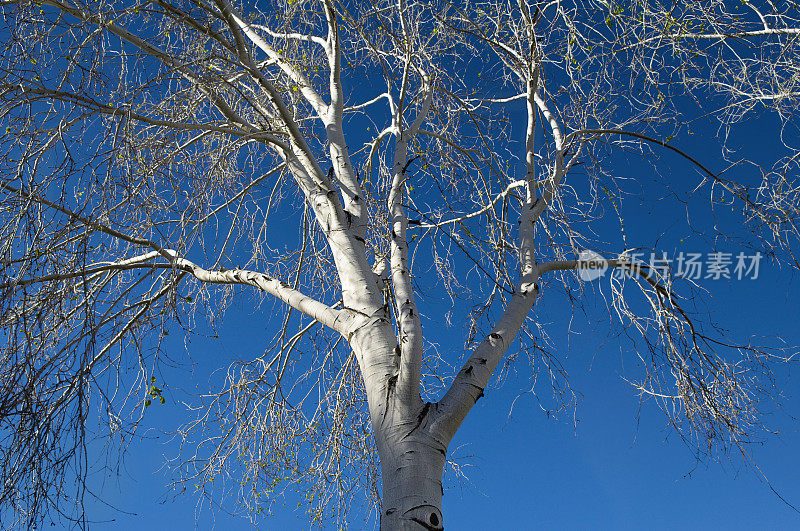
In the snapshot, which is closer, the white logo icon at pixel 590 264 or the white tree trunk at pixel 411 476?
the white tree trunk at pixel 411 476

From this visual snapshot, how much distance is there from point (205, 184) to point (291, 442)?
2962 mm

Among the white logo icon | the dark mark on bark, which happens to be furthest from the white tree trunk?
the white logo icon

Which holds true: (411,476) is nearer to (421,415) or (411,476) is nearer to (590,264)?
(421,415)

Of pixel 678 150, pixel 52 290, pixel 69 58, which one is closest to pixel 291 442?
pixel 52 290

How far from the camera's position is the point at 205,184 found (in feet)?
11.5

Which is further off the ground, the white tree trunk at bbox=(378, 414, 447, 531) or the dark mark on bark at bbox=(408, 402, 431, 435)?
the dark mark on bark at bbox=(408, 402, 431, 435)

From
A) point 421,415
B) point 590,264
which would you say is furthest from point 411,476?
point 590,264

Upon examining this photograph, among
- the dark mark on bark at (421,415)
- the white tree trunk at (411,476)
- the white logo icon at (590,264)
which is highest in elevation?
the white logo icon at (590,264)

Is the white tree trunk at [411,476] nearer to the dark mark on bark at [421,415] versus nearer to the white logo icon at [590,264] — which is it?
the dark mark on bark at [421,415]

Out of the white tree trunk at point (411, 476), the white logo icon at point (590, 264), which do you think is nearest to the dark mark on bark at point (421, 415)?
the white tree trunk at point (411, 476)

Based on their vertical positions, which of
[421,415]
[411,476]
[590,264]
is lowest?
[411,476]

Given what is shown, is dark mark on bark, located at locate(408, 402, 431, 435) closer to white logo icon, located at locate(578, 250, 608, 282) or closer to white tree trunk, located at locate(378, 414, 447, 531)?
white tree trunk, located at locate(378, 414, 447, 531)

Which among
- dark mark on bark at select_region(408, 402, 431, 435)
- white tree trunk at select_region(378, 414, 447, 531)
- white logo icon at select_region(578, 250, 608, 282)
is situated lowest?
white tree trunk at select_region(378, 414, 447, 531)

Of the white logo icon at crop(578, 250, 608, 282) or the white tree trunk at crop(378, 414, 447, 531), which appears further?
the white logo icon at crop(578, 250, 608, 282)
